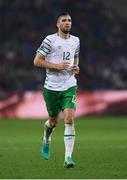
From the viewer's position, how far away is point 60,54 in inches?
419

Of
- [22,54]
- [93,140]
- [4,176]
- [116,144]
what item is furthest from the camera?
[22,54]

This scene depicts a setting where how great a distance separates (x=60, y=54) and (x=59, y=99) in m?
0.72

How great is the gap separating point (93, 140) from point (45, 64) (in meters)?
6.22

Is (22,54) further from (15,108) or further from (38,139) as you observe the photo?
(38,139)

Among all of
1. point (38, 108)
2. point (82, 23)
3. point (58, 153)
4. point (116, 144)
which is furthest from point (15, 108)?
point (58, 153)

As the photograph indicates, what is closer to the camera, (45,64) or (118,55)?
(45,64)

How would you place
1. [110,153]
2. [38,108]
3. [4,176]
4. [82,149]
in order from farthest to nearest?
[38,108], [82,149], [110,153], [4,176]

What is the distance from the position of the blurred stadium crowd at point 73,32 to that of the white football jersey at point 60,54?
1759cm

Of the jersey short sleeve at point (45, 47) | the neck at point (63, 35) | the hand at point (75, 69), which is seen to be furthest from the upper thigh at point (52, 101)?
the neck at point (63, 35)

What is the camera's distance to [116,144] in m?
14.9

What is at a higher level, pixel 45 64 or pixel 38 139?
pixel 45 64

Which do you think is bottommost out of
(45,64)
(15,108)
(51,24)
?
(15,108)

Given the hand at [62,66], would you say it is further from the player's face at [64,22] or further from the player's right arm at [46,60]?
the player's face at [64,22]

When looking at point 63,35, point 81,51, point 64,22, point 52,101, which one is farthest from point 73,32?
point 64,22
